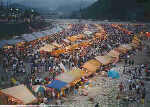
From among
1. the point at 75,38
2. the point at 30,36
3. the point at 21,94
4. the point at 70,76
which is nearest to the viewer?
the point at 21,94

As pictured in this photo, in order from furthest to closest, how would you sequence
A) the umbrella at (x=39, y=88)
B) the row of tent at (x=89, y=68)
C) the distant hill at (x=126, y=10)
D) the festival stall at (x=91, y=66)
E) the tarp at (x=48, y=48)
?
the distant hill at (x=126, y=10), the festival stall at (x=91, y=66), the tarp at (x=48, y=48), the row of tent at (x=89, y=68), the umbrella at (x=39, y=88)

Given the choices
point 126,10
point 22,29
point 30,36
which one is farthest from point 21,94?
point 126,10

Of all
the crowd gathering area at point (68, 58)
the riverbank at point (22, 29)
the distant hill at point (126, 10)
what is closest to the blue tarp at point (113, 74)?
the crowd gathering area at point (68, 58)

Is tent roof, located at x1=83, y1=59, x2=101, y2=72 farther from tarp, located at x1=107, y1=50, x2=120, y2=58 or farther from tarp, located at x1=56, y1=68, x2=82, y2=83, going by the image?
tarp, located at x1=107, y1=50, x2=120, y2=58

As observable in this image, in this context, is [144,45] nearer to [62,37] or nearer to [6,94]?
[62,37]

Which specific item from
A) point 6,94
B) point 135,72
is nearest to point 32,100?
point 6,94

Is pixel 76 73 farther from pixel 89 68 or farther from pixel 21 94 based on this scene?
pixel 21 94

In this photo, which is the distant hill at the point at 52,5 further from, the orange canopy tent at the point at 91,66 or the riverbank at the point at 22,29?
the orange canopy tent at the point at 91,66

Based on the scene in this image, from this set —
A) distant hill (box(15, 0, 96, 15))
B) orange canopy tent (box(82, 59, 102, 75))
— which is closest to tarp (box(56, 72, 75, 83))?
orange canopy tent (box(82, 59, 102, 75))
